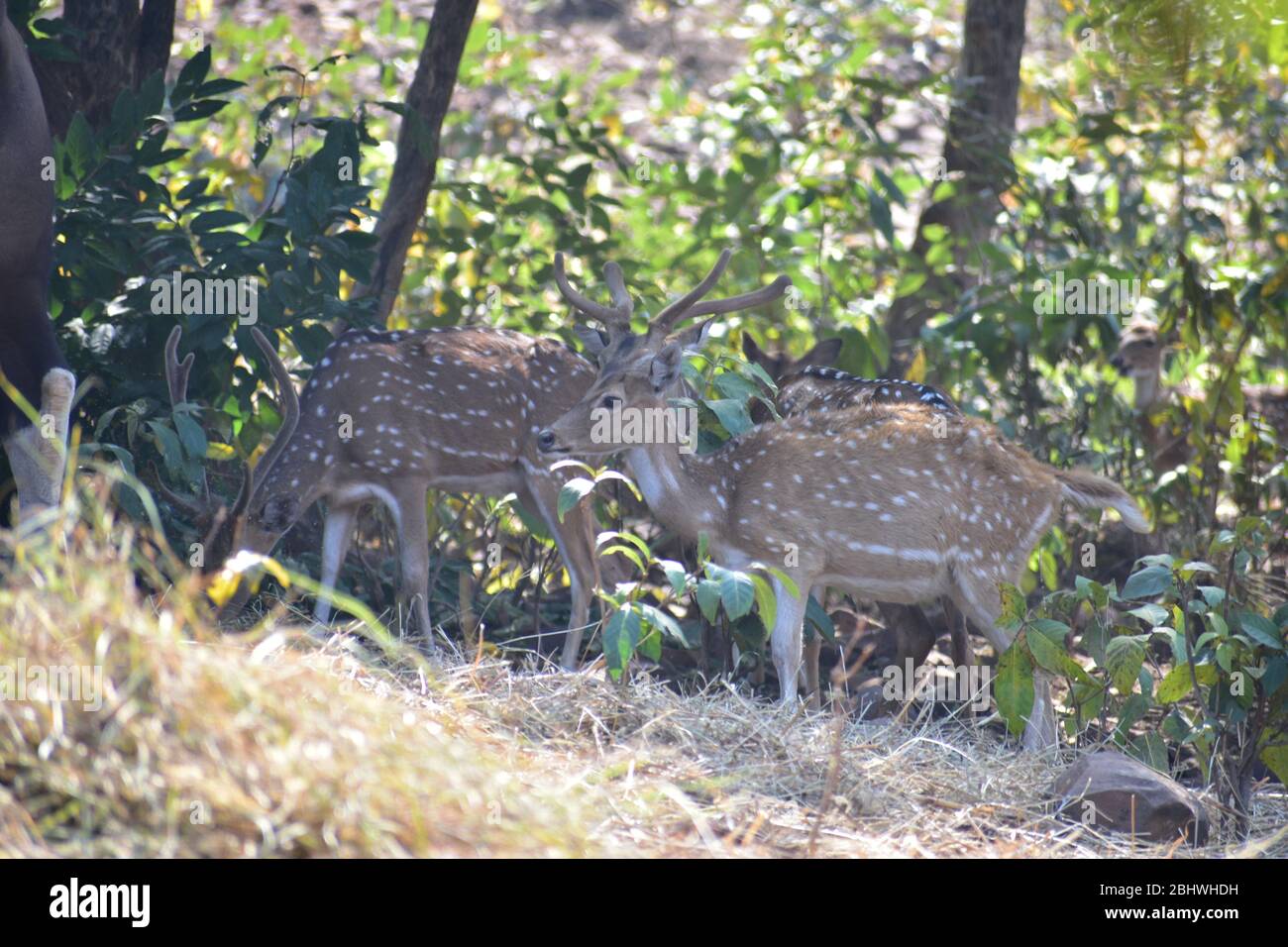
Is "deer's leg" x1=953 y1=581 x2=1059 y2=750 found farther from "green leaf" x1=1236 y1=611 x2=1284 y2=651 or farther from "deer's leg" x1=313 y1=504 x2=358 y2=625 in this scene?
"deer's leg" x1=313 y1=504 x2=358 y2=625

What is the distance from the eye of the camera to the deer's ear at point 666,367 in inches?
268

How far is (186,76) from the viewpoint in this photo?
7.14m

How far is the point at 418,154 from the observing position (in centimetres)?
840

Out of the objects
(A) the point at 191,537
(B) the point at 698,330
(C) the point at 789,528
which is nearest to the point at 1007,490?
(C) the point at 789,528

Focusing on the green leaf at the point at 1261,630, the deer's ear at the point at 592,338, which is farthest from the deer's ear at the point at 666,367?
the green leaf at the point at 1261,630

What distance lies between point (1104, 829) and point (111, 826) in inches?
123

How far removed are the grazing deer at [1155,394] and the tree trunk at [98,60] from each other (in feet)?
19.0

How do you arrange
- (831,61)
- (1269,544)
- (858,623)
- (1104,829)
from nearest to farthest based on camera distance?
(1104,829) → (1269,544) → (858,623) → (831,61)

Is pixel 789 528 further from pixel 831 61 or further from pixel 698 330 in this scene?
pixel 831 61

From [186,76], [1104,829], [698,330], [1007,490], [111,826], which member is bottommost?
[1104,829]

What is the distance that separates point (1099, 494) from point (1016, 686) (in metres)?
1.51

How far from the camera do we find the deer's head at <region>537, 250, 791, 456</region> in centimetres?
673

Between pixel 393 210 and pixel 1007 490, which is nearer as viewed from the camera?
pixel 1007 490

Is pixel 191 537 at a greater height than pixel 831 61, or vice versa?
pixel 831 61
